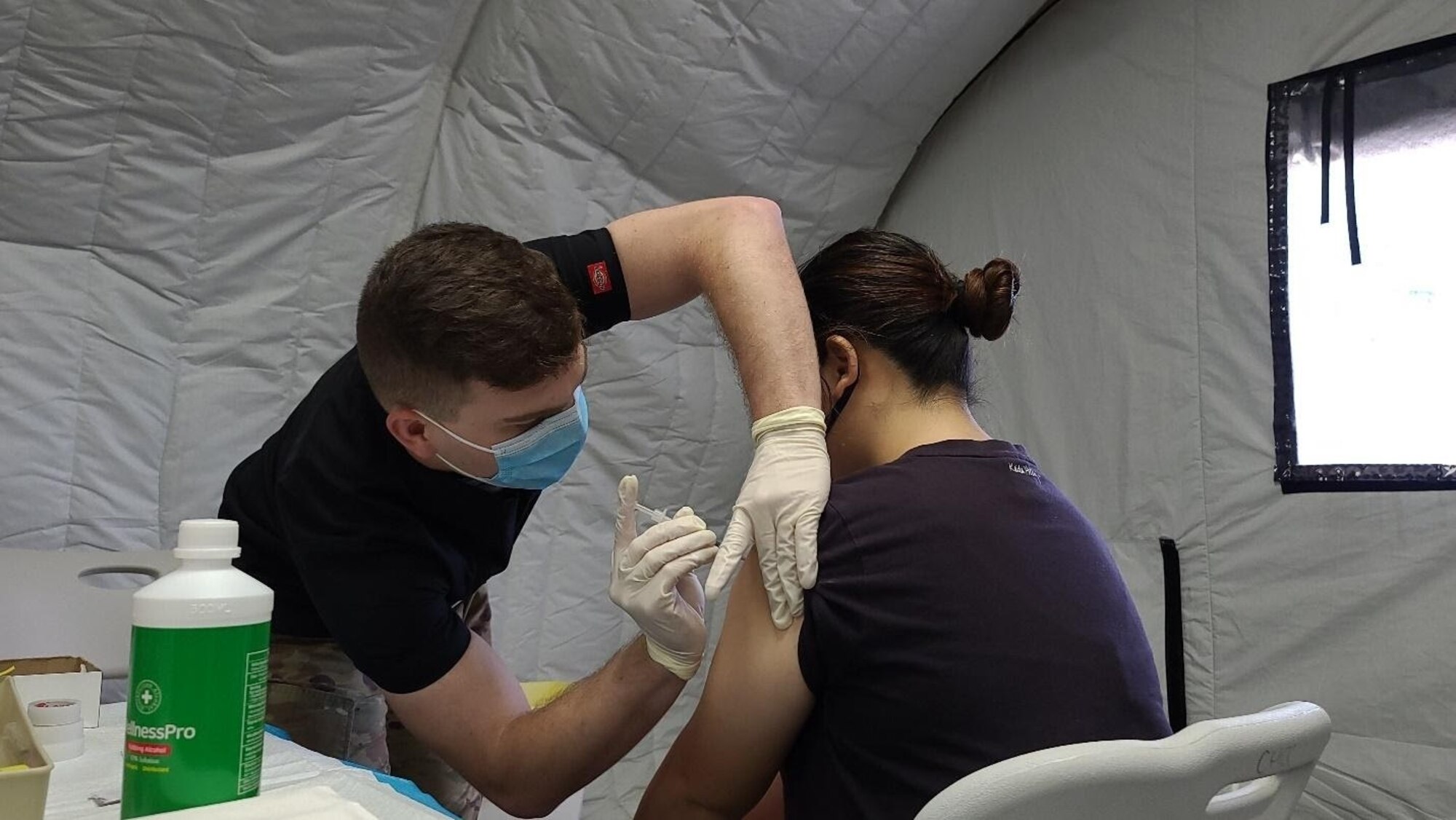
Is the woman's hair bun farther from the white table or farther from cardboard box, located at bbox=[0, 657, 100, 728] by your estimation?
cardboard box, located at bbox=[0, 657, 100, 728]

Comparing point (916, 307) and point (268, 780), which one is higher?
point (916, 307)

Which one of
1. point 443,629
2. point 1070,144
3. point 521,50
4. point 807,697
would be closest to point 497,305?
point 443,629

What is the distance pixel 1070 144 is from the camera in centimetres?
228

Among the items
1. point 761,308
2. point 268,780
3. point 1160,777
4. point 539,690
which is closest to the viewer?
point 1160,777

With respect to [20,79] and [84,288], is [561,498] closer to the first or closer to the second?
[84,288]

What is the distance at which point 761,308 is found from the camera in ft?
3.93

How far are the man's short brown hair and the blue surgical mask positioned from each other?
65mm

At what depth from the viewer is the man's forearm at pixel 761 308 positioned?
3.77 feet

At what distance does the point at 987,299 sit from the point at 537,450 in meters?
0.53

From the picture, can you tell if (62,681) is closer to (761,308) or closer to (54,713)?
(54,713)

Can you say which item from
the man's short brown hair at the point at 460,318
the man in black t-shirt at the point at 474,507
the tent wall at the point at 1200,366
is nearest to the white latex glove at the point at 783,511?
the man in black t-shirt at the point at 474,507

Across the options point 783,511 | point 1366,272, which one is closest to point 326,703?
point 783,511

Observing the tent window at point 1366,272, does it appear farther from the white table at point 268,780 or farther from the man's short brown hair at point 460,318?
the white table at point 268,780

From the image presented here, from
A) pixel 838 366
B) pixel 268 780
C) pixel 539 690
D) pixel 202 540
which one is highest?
pixel 838 366
